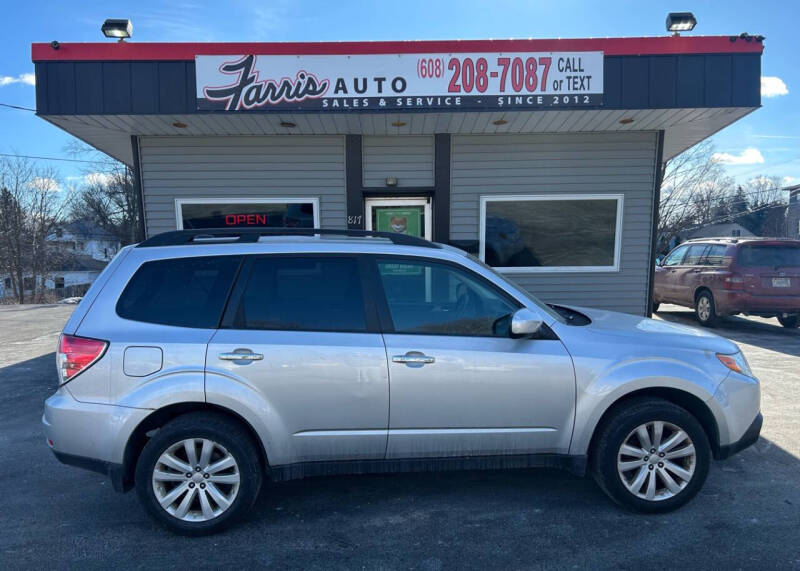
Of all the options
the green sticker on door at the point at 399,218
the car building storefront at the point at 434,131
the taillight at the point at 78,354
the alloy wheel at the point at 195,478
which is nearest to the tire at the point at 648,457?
the alloy wheel at the point at 195,478

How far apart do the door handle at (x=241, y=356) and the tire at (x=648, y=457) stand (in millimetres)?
2245

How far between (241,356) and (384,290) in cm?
99

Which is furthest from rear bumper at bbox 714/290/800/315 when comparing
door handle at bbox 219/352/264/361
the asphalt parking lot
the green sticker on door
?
door handle at bbox 219/352/264/361

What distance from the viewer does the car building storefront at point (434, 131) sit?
604cm

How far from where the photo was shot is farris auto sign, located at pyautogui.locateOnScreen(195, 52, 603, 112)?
237 inches

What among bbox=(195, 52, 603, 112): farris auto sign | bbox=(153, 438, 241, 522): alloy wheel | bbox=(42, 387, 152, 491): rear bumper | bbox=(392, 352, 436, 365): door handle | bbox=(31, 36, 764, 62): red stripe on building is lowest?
bbox=(153, 438, 241, 522): alloy wheel

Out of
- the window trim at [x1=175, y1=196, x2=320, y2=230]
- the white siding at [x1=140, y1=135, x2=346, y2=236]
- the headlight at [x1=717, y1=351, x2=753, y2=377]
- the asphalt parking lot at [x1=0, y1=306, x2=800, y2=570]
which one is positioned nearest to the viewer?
the asphalt parking lot at [x1=0, y1=306, x2=800, y2=570]

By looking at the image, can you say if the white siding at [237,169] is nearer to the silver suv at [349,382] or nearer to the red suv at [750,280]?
the silver suv at [349,382]

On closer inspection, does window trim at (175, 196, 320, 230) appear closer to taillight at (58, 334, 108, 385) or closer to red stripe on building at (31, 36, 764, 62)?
red stripe on building at (31, 36, 764, 62)

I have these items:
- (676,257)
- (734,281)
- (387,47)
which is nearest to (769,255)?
(734,281)

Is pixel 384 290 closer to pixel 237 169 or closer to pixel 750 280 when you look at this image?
pixel 237 169

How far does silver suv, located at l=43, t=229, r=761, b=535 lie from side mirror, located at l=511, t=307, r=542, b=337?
34 mm

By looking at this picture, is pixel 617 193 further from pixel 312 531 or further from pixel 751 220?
pixel 751 220

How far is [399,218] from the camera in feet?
26.0
